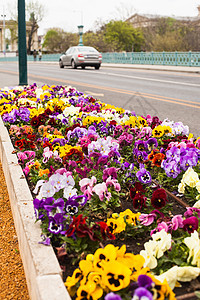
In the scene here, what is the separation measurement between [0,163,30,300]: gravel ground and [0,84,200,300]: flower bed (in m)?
0.43

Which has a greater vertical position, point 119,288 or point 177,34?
point 177,34

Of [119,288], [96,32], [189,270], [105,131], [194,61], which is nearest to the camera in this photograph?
[119,288]

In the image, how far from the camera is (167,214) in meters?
2.85

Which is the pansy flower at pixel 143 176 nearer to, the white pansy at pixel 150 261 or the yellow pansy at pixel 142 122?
the white pansy at pixel 150 261

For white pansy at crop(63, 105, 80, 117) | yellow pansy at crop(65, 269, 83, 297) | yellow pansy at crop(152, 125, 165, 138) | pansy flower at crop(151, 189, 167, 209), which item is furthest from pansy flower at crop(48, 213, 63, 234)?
white pansy at crop(63, 105, 80, 117)

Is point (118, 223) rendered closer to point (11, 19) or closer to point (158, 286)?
point (158, 286)

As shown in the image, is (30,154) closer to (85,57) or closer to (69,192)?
(69,192)

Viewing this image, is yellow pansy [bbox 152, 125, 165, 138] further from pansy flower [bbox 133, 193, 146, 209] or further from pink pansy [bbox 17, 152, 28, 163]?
pansy flower [bbox 133, 193, 146, 209]

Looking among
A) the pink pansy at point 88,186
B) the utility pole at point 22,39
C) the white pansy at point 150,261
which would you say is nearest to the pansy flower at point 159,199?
the pink pansy at point 88,186

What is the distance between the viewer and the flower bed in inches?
74.9

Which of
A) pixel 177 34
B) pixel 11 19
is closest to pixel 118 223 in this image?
pixel 177 34

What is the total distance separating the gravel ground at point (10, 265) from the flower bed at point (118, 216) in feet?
1.42

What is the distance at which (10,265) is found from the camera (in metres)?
2.88

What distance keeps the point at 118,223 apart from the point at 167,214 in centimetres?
53
